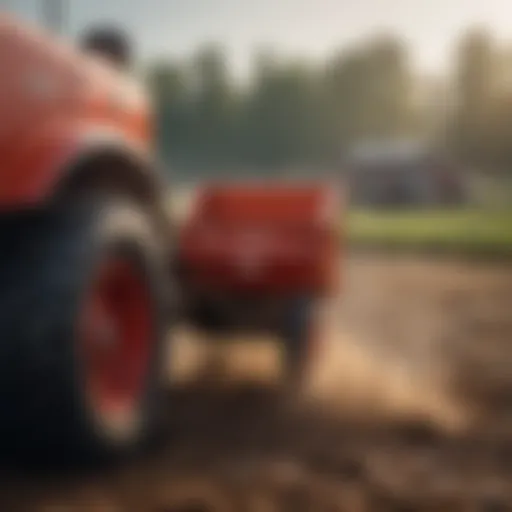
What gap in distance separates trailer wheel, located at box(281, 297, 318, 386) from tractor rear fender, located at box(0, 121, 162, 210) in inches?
34.9

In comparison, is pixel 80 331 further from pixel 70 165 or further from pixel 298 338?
pixel 298 338

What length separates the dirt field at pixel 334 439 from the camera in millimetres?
2934

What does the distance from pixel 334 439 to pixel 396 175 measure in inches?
585

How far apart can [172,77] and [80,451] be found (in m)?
5.52

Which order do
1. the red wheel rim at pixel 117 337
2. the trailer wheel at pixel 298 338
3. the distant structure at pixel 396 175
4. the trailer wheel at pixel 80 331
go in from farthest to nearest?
the distant structure at pixel 396 175, the trailer wheel at pixel 298 338, the red wheel rim at pixel 117 337, the trailer wheel at pixel 80 331

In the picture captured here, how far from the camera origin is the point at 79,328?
9.86 feet

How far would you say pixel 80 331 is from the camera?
3.03 meters

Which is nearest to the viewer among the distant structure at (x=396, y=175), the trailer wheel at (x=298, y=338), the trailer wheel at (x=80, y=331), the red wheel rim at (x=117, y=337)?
the trailer wheel at (x=80, y=331)

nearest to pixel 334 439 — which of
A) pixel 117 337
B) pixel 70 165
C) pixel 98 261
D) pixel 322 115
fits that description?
pixel 117 337

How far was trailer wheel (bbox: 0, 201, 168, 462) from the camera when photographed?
9.59ft

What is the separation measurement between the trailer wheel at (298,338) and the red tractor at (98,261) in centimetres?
1

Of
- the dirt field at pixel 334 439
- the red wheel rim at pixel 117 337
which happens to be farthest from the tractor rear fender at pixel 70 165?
the dirt field at pixel 334 439

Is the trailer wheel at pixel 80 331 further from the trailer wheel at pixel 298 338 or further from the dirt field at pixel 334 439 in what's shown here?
the trailer wheel at pixel 298 338

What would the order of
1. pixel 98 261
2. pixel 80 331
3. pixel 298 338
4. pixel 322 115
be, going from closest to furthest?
1. pixel 80 331
2. pixel 98 261
3. pixel 298 338
4. pixel 322 115
